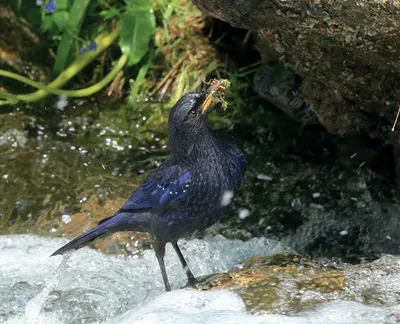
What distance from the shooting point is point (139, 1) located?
225 inches

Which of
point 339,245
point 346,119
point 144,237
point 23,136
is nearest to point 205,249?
point 144,237

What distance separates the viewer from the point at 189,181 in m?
3.73

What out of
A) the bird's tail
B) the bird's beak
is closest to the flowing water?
the bird's tail

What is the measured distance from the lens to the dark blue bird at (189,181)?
371cm

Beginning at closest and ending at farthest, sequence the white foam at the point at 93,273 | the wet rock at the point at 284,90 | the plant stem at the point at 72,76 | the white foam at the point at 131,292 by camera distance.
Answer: the white foam at the point at 131,292, the white foam at the point at 93,273, the wet rock at the point at 284,90, the plant stem at the point at 72,76

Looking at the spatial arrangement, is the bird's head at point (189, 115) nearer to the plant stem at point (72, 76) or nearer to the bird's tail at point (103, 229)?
the bird's tail at point (103, 229)

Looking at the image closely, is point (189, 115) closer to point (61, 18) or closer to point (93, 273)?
point (93, 273)

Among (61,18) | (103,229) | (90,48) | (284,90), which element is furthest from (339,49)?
(61,18)

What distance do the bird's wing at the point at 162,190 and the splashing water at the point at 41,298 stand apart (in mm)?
507

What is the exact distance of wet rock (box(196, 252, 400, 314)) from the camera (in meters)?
3.40

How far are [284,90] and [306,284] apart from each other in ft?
6.24

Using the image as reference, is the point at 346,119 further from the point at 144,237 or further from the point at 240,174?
the point at 144,237

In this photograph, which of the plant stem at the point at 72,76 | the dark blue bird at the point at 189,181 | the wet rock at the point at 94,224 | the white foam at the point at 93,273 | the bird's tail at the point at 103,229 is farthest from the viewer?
the plant stem at the point at 72,76

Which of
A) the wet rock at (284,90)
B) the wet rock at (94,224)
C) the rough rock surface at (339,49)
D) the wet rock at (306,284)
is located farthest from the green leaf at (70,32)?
the wet rock at (306,284)
